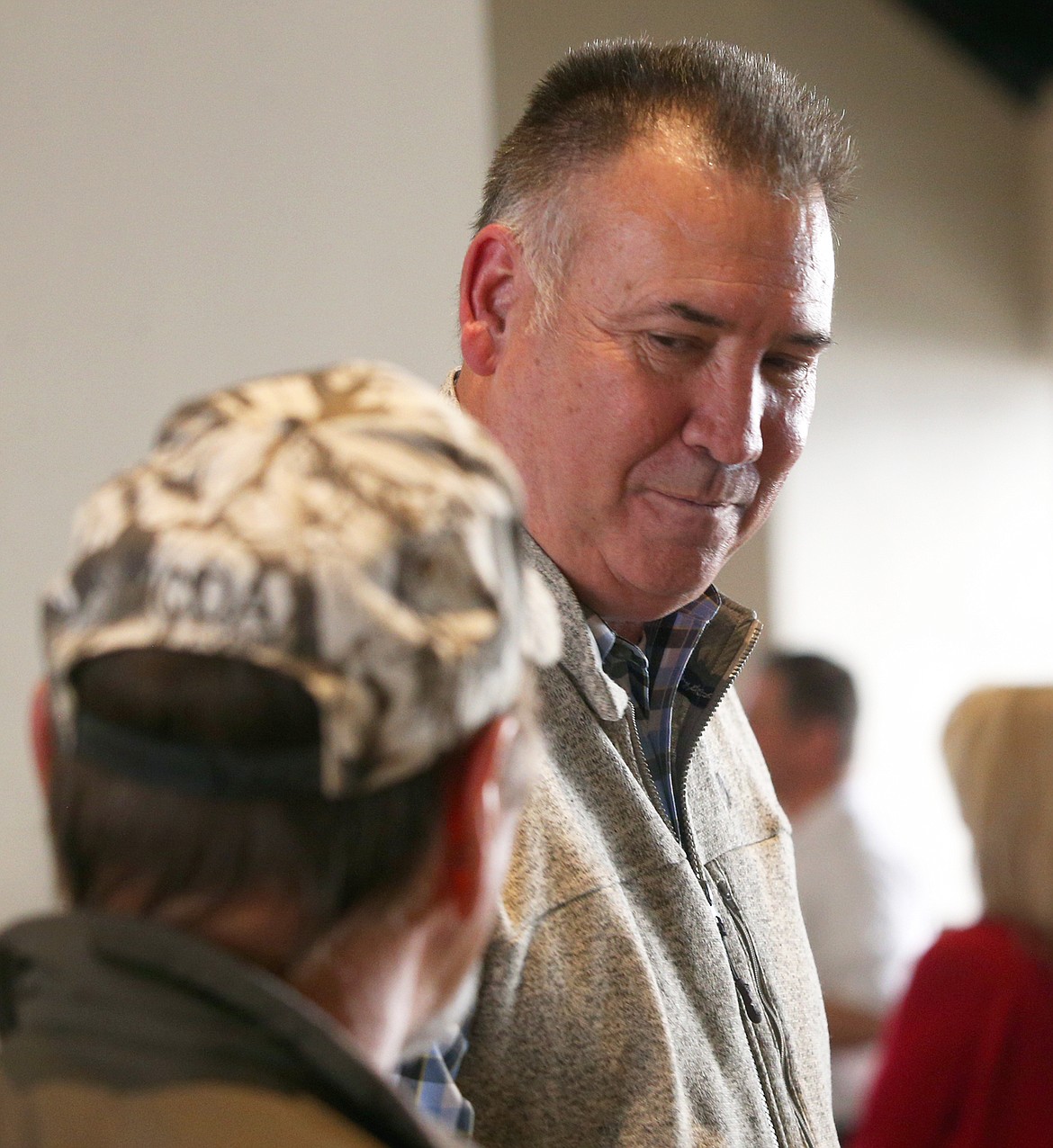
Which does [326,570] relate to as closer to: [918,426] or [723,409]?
[723,409]

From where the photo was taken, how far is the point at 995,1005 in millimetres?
1730

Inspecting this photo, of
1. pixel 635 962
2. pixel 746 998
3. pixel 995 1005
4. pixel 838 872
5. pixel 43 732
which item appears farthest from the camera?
pixel 838 872

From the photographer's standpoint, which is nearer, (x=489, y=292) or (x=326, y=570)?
(x=326, y=570)

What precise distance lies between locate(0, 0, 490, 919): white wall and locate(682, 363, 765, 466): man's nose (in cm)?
90

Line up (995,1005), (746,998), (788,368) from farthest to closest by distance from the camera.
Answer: (995,1005) → (788,368) → (746,998)

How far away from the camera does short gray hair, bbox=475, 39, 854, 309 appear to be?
49.1 inches

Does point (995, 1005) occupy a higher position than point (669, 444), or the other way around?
point (669, 444)

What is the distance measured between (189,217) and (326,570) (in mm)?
1462

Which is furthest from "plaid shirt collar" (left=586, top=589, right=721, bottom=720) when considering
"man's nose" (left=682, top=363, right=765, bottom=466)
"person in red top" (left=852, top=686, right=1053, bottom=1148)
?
"person in red top" (left=852, top=686, right=1053, bottom=1148)

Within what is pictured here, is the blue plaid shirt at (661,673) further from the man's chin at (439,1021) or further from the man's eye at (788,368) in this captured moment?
the man's chin at (439,1021)

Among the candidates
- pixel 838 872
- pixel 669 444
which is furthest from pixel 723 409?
pixel 838 872

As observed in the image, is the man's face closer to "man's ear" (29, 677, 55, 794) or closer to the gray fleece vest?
the gray fleece vest

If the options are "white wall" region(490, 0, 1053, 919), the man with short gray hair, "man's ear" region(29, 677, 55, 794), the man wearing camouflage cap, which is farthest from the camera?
"white wall" region(490, 0, 1053, 919)

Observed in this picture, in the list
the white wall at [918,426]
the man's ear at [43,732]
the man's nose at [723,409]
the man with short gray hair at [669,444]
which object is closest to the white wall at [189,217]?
the man with short gray hair at [669,444]
